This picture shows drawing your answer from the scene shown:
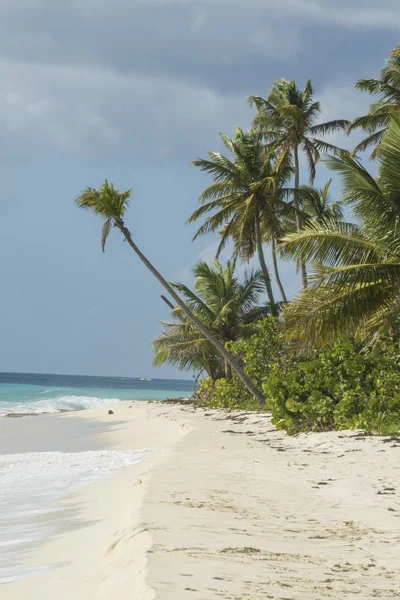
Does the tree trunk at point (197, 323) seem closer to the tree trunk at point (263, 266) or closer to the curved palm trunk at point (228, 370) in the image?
the curved palm trunk at point (228, 370)

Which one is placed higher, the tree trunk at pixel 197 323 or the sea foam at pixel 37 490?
the tree trunk at pixel 197 323

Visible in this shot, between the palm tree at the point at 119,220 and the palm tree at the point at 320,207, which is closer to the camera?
the palm tree at the point at 119,220

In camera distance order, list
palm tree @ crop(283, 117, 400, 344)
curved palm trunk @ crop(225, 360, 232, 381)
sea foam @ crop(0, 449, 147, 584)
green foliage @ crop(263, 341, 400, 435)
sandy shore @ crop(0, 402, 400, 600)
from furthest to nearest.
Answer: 1. curved palm trunk @ crop(225, 360, 232, 381)
2. palm tree @ crop(283, 117, 400, 344)
3. green foliage @ crop(263, 341, 400, 435)
4. sea foam @ crop(0, 449, 147, 584)
5. sandy shore @ crop(0, 402, 400, 600)

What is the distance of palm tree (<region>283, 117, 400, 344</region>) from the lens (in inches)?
451

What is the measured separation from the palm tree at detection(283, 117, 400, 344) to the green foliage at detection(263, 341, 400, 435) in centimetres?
63

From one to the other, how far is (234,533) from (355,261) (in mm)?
8624

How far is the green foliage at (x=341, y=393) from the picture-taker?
1082 cm

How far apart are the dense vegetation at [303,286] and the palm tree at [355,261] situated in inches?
0.8


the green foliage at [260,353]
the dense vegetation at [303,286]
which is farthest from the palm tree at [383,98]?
the green foliage at [260,353]

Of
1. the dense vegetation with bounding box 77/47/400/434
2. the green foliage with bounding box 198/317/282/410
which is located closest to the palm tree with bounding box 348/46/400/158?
the dense vegetation with bounding box 77/47/400/434

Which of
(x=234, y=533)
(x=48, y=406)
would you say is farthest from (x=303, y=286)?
(x=48, y=406)

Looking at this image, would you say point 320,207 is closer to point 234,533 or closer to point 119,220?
point 119,220

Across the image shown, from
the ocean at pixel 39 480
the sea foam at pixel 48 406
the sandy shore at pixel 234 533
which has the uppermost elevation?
the sandy shore at pixel 234 533

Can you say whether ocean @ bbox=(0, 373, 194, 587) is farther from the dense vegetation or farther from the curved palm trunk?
the curved palm trunk
